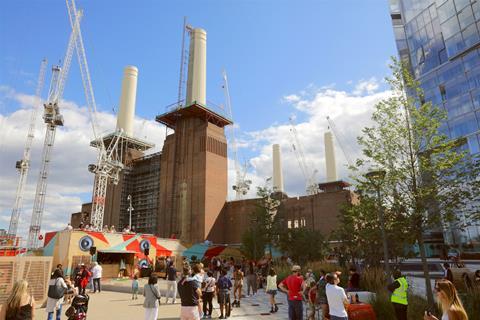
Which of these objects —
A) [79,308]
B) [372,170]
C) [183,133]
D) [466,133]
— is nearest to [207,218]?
[183,133]

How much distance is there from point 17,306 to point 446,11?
169 ft

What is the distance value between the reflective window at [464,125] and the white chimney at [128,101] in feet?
187

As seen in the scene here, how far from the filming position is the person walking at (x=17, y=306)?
5.17m

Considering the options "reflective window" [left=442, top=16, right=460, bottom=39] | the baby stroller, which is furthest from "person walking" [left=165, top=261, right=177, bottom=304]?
"reflective window" [left=442, top=16, right=460, bottom=39]

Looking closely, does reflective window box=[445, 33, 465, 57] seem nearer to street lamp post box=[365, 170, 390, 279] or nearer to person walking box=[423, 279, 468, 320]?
street lamp post box=[365, 170, 390, 279]

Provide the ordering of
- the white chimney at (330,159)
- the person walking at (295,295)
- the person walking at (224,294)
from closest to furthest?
1. the person walking at (295,295)
2. the person walking at (224,294)
3. the white chimney at (330,159)

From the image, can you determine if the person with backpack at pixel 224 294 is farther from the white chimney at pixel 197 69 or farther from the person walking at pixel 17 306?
the white chimney at pixel 197 69

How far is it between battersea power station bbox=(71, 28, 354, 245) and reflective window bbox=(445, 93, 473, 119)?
56.6 feet

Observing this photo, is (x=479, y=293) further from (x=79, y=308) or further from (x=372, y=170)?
(x=79, y=308)

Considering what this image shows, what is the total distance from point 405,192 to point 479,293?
427 centimetres

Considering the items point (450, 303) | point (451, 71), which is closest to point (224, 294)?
point (450, 303)

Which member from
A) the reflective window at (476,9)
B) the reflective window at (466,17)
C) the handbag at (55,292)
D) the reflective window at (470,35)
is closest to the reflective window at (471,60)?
the reflective window at (470,35)

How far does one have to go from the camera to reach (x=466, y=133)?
38.8 metres

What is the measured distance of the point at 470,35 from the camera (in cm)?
3862
